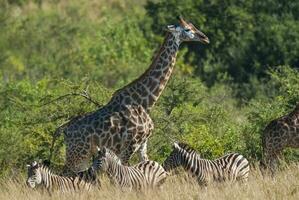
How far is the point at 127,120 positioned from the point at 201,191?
8.64ft

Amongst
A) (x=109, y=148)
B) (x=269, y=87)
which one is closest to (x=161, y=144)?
(x=109, y=148)

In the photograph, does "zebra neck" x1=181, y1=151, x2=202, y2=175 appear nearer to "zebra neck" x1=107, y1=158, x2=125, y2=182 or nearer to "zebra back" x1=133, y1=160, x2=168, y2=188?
"zebra back" x1=133, y1=160, x2=168, y2=188

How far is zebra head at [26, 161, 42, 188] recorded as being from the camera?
49.9 ft

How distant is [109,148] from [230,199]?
3.59m

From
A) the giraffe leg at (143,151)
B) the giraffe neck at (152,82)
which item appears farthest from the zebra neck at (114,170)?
the giraffe neck at (152,82)

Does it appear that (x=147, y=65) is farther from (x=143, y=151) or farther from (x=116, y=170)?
(x=116, y=170)

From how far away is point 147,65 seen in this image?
114 feet

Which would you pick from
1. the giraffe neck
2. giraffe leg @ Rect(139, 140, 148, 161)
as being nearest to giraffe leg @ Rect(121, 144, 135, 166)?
giraffe leg @ Rect(139, 140, 148, 161)

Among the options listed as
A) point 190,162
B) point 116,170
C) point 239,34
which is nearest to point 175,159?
point 190,162

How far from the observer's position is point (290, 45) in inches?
1268

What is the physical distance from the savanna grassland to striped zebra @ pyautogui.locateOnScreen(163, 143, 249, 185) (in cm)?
37

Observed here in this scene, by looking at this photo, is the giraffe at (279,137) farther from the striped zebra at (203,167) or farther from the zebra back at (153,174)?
the zebra back at (153,174)

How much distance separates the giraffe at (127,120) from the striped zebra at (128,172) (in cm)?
97

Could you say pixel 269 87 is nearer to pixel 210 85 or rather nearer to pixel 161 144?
pixel 210 85
